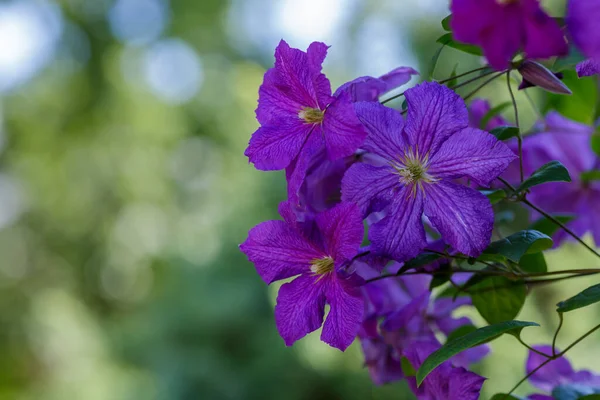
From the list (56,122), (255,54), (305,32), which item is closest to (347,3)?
(255,54)

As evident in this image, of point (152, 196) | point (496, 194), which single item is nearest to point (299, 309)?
point (496, 194)

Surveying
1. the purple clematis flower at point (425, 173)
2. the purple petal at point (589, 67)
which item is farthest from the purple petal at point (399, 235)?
the purple petal at point (589, 67)

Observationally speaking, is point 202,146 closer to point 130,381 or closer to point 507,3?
point 130,381

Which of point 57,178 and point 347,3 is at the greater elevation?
point 57,178

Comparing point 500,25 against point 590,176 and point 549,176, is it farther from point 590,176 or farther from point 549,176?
point 590,176

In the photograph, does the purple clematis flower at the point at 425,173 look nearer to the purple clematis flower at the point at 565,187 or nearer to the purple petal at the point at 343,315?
the purple petal at the point at 343,315

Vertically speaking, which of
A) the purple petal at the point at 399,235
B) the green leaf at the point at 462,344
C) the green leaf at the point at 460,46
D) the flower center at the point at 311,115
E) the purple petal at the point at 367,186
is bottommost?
the green leaf at the point at 462,344
